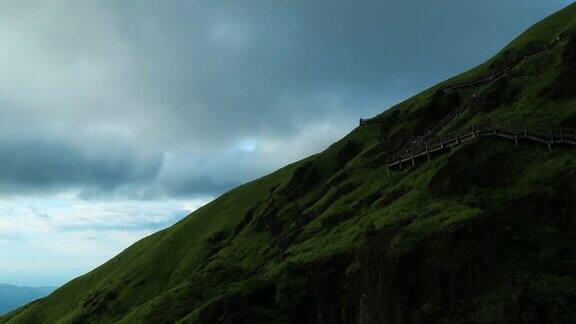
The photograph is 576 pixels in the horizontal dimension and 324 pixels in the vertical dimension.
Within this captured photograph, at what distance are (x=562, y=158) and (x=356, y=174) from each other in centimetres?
5003

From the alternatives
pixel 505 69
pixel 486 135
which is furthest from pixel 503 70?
pixel 486 135

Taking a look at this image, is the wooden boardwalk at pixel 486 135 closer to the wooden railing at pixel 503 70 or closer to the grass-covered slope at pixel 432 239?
the grass-covered slope at pixel 432 239

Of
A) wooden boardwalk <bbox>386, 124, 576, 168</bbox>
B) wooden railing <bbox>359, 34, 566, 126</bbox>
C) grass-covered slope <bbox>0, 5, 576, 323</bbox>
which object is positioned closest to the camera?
grass-covered slope <bbox>0, 5, 576, 323</bbox>

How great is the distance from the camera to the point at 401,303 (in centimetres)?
4247

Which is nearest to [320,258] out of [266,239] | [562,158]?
[562,158]

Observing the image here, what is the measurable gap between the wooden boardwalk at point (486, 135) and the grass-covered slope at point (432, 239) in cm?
125

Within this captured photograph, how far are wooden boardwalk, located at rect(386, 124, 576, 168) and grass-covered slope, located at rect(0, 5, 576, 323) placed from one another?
1247 mm

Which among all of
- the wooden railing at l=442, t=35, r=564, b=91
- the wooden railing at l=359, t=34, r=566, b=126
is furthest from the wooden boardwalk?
the wooden railing at l=442, t=35, r=564, b=91

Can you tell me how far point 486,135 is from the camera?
6141 cm

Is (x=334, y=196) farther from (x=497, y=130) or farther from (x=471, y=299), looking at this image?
(x=471, y=299)

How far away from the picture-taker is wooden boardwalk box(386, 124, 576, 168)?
54.0m

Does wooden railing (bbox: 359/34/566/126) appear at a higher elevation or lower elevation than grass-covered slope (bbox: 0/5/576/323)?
higher

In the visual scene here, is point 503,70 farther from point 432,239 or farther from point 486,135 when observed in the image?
point 432,239

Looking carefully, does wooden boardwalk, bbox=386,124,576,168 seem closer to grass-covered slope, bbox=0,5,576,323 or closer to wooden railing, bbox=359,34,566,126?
grass-covered slope, bbox=0,5,576,323
